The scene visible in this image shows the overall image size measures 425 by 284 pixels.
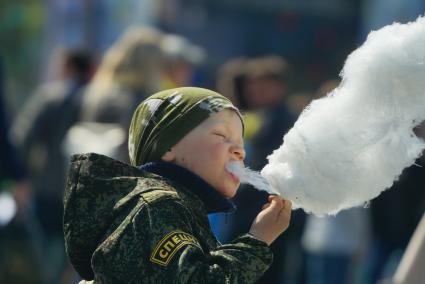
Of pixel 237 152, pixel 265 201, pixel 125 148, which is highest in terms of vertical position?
pixel 237 152

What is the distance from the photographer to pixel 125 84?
6.82m

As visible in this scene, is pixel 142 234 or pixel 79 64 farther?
pixel 79 64

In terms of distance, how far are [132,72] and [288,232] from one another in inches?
66.4

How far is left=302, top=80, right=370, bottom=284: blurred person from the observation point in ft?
27.5

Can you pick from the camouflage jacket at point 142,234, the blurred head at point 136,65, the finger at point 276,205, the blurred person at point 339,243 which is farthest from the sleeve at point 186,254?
the blurred person at point 339,243

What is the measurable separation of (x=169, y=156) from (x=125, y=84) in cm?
365

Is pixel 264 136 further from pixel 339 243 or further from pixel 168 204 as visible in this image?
pixel 168 204

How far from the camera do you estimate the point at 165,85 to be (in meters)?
7.12

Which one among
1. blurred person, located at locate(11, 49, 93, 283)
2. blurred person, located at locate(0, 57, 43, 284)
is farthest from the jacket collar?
blurred person, located at locate(11, 49, 93, 283)

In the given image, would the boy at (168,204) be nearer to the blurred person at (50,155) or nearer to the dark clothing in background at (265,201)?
the dark clothing in background at (265,201)

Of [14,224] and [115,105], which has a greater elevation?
[115,105]

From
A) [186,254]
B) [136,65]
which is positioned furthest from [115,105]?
[186,254]

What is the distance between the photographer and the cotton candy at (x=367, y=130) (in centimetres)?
302

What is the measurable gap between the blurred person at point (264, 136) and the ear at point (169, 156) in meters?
3.77
